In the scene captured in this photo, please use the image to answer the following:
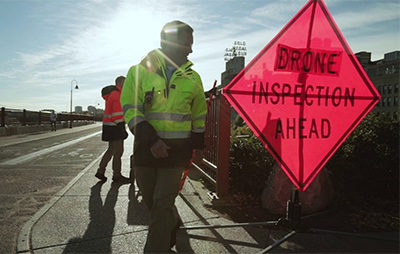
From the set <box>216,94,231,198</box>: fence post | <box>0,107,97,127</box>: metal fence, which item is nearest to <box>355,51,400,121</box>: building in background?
<box>0,107,97,127</box>: metal fence

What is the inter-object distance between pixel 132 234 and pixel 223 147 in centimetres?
184

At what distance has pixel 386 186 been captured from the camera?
5.40 meters

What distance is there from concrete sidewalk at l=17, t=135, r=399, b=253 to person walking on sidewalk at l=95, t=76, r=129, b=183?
1630 mm

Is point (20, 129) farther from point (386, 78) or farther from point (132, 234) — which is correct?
point (386, 78)

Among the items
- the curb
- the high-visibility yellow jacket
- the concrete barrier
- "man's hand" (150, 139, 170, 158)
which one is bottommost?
the curb

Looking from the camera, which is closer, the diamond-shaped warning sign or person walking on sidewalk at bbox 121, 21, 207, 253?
person walking on sidewalk at bbox 121, 21, 207, 253

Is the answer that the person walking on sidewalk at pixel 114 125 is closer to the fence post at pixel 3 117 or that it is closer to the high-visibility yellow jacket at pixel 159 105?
the high-visibility yellow jacket at pixel 159 105

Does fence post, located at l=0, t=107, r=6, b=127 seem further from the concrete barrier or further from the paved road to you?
the paved road

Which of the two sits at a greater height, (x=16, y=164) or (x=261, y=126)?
(x=261, y=126)

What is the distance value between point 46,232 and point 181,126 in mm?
2176

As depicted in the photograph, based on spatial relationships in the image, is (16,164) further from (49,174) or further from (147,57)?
(147,57)

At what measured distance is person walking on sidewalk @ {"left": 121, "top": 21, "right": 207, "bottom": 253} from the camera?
2842 mm

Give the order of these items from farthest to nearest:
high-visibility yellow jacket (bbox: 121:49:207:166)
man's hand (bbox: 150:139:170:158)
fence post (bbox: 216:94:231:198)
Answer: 1. fence post (bbox: 216:94:231:198)
2. high-visibility yellow jacket (bbox: 121:49:207:166)
3. man's hand (bbox: 150:139:170:158)

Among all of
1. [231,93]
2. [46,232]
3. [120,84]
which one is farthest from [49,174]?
[231,93]
